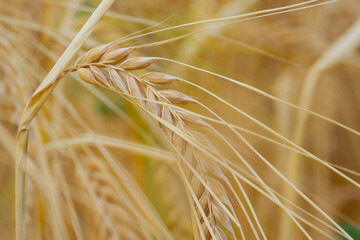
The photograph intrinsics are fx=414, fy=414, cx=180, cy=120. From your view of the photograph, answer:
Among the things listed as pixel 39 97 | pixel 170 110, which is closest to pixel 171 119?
pixel 170 110

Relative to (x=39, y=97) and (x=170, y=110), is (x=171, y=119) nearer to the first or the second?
(x=170, y=110)

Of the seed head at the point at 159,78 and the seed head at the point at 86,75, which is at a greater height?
the seed head at the point at 159,78

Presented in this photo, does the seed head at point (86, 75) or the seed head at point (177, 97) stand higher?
the seed head at point (177, 97)

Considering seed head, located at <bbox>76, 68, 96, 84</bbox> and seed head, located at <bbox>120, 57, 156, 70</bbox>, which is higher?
seed head, located at <bbox>120, 57, 156, 70</bbox>

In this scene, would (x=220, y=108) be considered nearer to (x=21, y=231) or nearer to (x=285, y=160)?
(x=285, y=160)

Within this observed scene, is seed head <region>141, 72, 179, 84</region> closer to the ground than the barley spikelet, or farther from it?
farther from it

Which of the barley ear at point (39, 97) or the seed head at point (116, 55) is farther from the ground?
the seed head at point (116, 55)

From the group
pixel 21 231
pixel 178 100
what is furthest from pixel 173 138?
pixel 21 231

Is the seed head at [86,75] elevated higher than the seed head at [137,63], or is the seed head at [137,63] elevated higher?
the seed head at [137,63]
